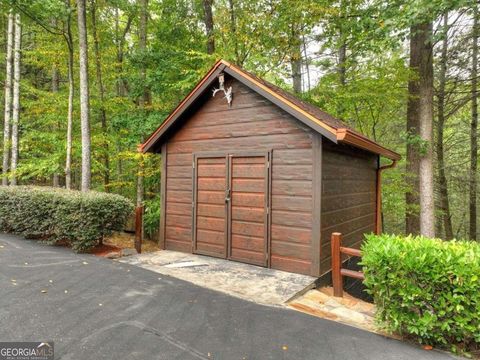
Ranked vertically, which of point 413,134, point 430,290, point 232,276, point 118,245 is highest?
point 413,134

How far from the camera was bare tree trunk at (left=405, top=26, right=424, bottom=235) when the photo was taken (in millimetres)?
8893

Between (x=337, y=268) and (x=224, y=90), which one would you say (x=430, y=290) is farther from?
(x=224, y=90)

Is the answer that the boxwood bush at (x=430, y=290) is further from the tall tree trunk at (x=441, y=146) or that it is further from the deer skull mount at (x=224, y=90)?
the tall tree trunk at (x=441, y=146)

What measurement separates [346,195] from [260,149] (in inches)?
80.5

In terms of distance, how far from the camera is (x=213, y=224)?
6.51m

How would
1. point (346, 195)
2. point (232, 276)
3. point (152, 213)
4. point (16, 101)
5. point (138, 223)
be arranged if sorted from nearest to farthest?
point (232, 276) → point (346, 195) → point (138, 223) → point (152, 213) → point (16, 101)

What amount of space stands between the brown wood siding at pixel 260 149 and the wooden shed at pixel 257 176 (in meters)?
0.02

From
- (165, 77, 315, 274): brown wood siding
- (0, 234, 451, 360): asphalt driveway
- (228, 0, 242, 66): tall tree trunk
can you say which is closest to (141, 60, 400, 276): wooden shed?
(165, 77, 315, 274): brown wood siding

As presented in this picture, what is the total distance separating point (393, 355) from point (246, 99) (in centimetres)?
471

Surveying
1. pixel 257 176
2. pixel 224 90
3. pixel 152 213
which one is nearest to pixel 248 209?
pixel 257 176

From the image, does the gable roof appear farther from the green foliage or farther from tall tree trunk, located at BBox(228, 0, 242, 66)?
tall tree trunk, located at BBox(228, 0, 242, 66)

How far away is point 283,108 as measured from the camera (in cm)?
536

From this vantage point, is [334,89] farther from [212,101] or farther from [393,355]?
[393,355]

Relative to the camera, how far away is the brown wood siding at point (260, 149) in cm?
540
